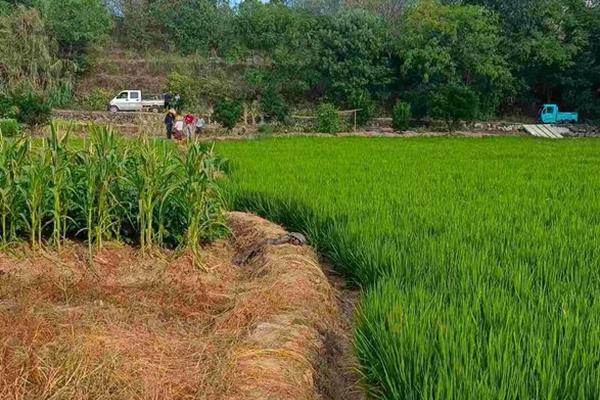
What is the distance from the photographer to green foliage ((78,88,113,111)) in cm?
2552

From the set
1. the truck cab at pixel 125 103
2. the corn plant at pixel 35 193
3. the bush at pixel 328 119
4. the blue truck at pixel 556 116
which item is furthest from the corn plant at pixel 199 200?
the blue truck at pixel 556 116

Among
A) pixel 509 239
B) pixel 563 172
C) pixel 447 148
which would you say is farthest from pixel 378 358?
pixel 447 148

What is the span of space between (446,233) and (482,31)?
2011cm

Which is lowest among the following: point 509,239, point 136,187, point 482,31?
point 509,239

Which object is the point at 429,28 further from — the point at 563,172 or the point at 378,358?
the point at 378,358

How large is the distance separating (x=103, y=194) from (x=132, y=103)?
2181 centimetres

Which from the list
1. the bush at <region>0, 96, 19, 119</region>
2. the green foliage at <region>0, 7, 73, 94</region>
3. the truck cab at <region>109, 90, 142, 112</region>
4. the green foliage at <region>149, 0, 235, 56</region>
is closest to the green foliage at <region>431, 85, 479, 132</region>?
the green foliage at <region>149, 0, 235, 56</region>

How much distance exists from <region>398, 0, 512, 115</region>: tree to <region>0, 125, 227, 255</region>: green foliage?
1925cm

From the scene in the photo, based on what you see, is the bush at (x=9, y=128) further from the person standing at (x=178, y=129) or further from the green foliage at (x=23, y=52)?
the green foliage at (x=23, y=52)

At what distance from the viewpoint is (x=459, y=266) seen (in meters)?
3.54

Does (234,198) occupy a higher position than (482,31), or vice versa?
(482,31)

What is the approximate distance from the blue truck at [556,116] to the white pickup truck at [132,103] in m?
15.6

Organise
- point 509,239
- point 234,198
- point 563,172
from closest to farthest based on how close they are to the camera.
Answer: point 509,239 → point 234,198 → point 563,172

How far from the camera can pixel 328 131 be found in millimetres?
21734
